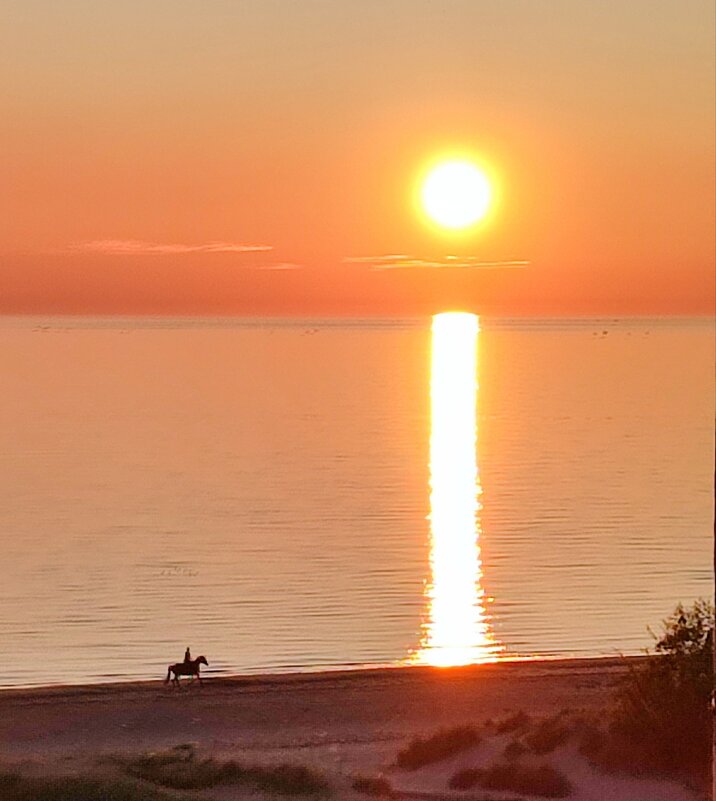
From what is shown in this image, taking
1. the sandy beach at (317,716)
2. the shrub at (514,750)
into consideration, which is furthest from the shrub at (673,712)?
the shrub at (514,750)

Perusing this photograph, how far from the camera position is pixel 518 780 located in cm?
1291

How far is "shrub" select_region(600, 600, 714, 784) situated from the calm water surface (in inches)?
286

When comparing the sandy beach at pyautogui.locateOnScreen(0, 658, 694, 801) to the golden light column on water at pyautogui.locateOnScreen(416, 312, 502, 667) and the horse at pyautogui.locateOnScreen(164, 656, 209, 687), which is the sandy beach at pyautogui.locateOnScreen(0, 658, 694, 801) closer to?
the horse at pyautogui.locateOnScreen(164, 656, 209, 687)

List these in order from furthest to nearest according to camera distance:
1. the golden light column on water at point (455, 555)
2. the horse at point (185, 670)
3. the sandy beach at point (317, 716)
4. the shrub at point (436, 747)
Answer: the golden light column on water at point (455, 555)
the horse at point (185, 670)
the shrub at point (436, 747)
the sandy beach at point (317, 716)

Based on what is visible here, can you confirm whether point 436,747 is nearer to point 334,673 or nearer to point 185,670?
point 185,670

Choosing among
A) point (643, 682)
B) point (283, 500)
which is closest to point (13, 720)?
point (643, 682)

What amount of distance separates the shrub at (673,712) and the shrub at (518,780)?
0.62m

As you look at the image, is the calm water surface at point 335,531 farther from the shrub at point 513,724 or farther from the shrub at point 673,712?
the shrub at point 673,712

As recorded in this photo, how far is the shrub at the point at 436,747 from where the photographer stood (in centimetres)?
1389

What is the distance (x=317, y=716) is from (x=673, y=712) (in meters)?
4.60

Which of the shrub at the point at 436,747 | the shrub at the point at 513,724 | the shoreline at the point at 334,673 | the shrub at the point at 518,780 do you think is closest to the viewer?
the shrub at the point at 518,780

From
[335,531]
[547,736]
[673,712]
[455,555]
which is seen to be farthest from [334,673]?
[335,531]

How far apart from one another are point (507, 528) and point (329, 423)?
31.3 m

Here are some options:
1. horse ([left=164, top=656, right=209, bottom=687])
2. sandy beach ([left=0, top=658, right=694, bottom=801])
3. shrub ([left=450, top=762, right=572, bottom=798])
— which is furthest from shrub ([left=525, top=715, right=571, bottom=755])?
horse ([left=164, top=656, right=209, bottom=687])
